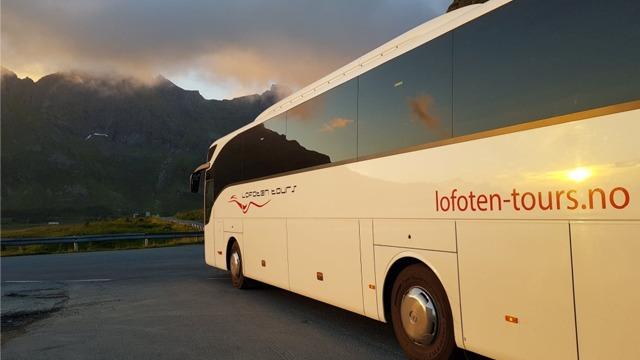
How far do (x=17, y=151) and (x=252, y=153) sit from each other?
190160 mm

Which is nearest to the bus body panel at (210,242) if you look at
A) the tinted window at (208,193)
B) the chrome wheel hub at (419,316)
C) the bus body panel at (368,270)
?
the tinted window at (208,193)

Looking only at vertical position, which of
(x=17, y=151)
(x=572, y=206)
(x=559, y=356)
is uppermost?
(x=17, y=151)

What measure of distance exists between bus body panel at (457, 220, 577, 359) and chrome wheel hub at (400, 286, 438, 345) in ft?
1.83

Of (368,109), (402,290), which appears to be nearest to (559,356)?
(402,290)

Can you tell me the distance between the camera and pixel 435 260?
18.0ft

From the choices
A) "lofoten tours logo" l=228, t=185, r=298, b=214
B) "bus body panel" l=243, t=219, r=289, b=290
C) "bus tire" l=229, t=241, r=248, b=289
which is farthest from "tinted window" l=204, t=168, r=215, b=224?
"bus body panel" l=243, t=219, r=289, b=290

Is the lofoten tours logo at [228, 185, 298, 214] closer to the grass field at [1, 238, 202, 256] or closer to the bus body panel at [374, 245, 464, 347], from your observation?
the bus body panel at [374, 245, 464, 347]

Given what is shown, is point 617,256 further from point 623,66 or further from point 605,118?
point 623,66

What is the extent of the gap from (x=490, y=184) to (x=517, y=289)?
0.91 meters

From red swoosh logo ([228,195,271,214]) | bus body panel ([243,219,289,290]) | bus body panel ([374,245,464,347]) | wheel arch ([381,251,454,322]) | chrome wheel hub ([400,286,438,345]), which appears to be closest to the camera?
bus body panel ([374,245,464,347])

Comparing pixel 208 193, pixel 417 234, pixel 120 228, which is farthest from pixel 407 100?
pixel 120 228

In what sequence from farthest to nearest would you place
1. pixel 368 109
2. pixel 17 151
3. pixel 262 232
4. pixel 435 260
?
1. pixel 17 151
2. pixel 262 232
3. pixel 368 109
4. pixel 435 260

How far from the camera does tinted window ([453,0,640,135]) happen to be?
3.93 m

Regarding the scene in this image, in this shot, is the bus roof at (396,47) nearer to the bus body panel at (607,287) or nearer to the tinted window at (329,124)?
the tinted window at (329,124)
